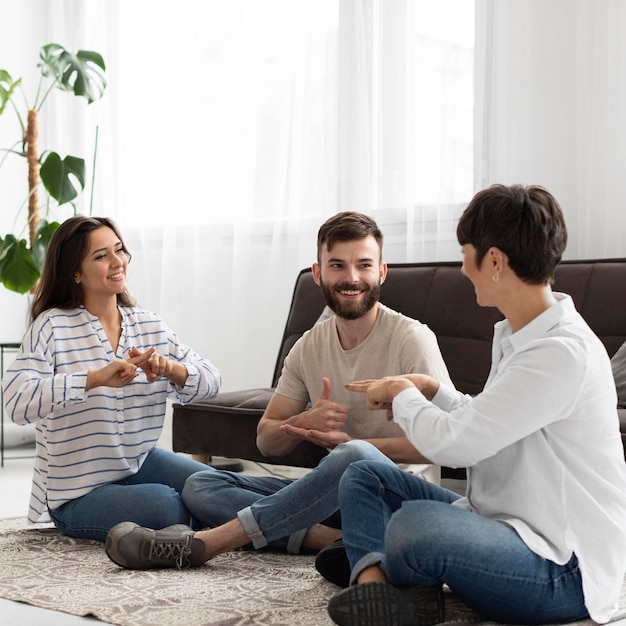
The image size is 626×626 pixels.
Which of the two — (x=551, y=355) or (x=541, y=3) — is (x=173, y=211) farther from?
(x=551, y=355)

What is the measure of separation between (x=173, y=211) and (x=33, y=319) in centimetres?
234

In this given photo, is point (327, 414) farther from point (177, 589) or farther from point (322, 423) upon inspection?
point (177, 589)

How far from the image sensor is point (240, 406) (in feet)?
10.2

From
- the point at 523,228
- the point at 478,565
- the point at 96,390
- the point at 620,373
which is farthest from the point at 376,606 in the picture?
the point at 620,373

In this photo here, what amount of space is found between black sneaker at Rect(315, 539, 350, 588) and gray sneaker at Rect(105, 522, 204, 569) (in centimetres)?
33

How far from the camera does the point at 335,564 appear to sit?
2.11m

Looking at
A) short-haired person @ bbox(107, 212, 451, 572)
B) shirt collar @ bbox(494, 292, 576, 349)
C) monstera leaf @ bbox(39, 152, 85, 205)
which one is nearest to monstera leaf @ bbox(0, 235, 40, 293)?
monstera leaf @ bbox(39, 152, 85, 205)

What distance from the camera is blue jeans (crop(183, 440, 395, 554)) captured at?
2143 mm

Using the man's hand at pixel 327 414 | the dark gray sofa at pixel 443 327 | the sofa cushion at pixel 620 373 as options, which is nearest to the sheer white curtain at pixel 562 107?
the dark gray sofa at pixel 443 327

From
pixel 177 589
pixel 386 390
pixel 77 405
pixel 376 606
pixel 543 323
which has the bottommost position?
pixel 177 589

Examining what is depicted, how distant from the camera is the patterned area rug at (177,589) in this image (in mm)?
1928

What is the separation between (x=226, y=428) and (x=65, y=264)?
2.51 ft

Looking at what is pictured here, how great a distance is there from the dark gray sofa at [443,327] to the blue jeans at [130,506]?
37 cm

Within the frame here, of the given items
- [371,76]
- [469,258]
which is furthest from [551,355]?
[371,76]
